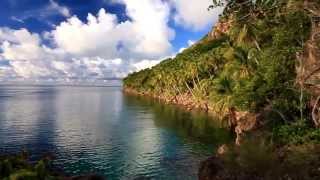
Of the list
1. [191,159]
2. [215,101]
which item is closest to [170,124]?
[215,101]

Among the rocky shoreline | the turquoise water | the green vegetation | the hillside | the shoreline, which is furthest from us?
the shoreline

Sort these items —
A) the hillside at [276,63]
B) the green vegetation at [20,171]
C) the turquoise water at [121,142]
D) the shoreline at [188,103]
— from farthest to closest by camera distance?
1. the shoreline at [188,103]
2. the turquoise water at [121,142]
3. the green vegetation at [20,171]
4. the hillside at [276,63]

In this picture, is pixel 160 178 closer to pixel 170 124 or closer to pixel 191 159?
pixel 191 159

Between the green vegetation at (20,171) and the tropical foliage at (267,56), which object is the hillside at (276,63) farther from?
the green vegetation at (20,171)

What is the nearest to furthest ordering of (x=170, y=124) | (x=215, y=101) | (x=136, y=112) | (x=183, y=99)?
(x=170, y=124), (x=215, y=101), (x=136, y=112), (x=183, y=99)

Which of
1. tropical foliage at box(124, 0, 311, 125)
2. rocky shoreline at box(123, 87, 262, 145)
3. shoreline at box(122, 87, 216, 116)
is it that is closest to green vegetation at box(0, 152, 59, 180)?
rocky shoreline at box(123, 87, 262, 145)

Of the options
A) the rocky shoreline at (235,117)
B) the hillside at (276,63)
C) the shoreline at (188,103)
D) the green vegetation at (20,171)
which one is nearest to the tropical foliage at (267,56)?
the hillside at (276,63)

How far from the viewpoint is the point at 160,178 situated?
47.1m

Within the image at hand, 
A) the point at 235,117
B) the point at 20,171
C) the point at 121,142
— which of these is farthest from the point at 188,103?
the point at 20,171

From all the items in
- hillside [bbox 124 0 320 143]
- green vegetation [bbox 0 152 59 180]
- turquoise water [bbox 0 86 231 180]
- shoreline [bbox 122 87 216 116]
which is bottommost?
turquoise water [bbox 0 86 231 180]

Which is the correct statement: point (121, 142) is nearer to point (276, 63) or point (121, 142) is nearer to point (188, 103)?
point (276, 63)

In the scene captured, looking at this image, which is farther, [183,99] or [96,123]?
[183,99]

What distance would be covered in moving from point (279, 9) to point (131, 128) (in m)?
54.1

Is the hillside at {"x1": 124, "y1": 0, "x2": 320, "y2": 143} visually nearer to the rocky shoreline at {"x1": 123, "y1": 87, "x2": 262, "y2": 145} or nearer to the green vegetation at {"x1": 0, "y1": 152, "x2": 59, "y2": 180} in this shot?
the rocky shoreline at {"x1": 123, "y1": 87, "x2": 262, "y2": 145}
